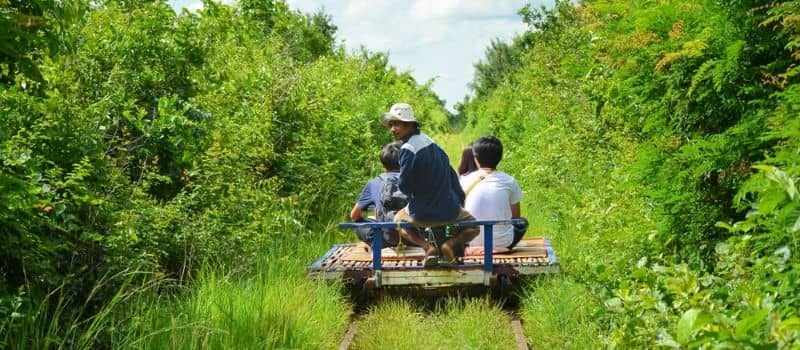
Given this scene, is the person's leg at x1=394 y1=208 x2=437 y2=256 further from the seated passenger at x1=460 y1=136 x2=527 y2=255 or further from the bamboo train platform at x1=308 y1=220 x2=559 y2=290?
the seated passenger at x1=460 y1=136 x2=527 y2=255

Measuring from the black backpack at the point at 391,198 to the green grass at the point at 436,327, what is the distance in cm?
122

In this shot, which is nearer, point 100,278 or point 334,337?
point 100,278

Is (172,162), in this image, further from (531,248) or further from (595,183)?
(595,183)

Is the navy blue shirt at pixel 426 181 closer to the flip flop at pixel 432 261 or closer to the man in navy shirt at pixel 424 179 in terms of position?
the man in navy shirt at pixel 424 179

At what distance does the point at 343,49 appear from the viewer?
30672mm

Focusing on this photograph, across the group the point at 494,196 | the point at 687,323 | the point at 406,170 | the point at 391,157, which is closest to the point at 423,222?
the point at 406,170

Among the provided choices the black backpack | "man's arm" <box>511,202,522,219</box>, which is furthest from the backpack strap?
the black backpack

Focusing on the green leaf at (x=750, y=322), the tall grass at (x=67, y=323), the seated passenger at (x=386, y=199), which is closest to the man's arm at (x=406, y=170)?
the seated passenger at (x=386, y=199)

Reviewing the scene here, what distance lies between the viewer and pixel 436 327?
306 inches

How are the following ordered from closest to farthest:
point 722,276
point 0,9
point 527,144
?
point 0,9
point 722,276
point 527,144

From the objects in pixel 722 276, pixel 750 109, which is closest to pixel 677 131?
pixel 750 109

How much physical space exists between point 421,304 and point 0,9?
17.5ft

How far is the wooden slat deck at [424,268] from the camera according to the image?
826 cm

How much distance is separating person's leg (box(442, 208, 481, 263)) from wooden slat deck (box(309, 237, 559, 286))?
0.52 ft
